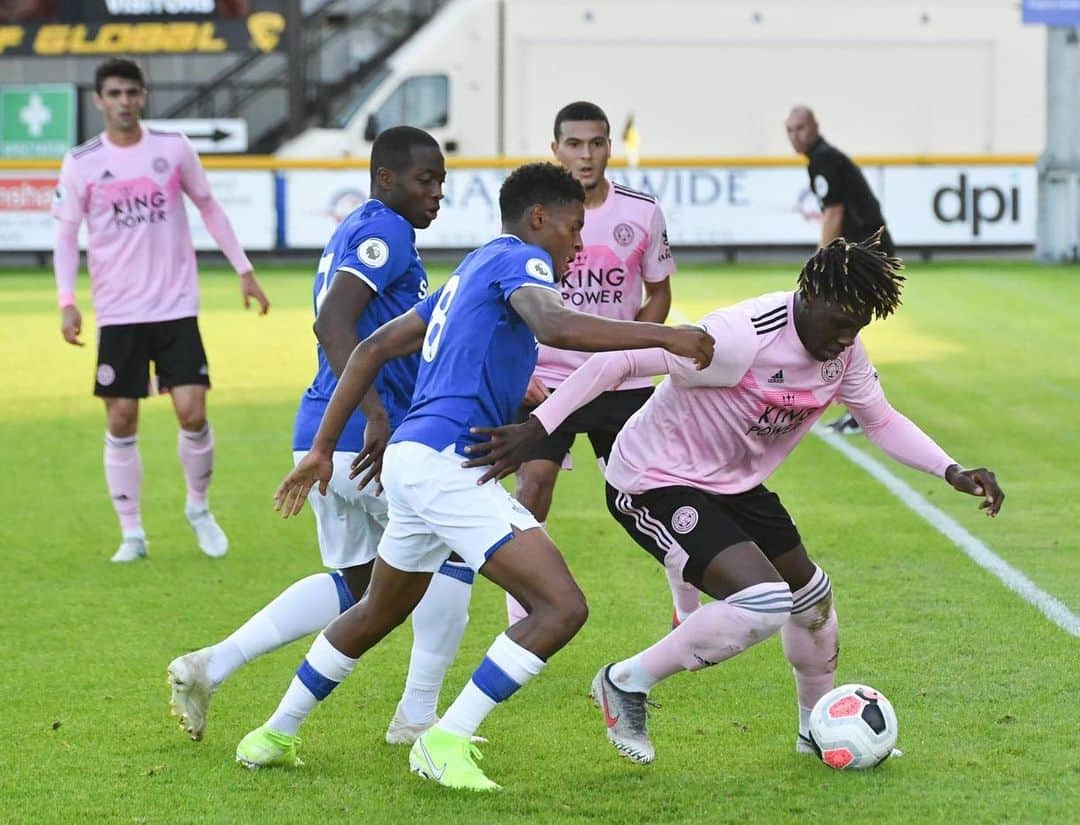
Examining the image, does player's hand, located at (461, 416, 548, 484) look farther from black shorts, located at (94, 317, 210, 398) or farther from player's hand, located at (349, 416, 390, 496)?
black shorts, located at (94, 317, 210, 398)

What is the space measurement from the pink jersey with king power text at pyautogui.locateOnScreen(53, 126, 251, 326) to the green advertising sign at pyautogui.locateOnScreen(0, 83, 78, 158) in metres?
27.6

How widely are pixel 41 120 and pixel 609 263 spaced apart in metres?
30.3

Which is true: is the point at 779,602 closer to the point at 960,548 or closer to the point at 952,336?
the point at 960,548

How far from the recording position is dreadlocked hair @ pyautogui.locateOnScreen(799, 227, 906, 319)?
5.43 meters

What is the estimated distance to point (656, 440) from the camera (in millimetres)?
5816

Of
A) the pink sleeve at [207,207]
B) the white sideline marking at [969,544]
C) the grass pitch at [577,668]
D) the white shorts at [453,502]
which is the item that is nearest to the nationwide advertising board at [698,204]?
the grass pitch at [577,668]

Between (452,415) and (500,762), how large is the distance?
3.82 feet

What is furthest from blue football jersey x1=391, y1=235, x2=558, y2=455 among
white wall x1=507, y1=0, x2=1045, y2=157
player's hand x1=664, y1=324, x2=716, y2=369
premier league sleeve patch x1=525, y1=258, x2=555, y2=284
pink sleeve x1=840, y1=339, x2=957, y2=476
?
white wall x1=507, y1=0, x2=1045, y2=157

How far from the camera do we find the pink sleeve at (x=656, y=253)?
7723mm

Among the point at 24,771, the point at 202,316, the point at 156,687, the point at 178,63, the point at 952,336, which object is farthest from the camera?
the point at 178,63

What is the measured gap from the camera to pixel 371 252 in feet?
19.3

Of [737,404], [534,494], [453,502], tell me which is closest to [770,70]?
[534,494]

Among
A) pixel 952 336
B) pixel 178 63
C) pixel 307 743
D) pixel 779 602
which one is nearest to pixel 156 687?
pixel 307 743

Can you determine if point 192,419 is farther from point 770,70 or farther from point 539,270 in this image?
point 770,70
